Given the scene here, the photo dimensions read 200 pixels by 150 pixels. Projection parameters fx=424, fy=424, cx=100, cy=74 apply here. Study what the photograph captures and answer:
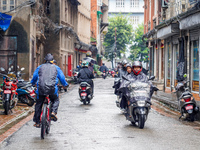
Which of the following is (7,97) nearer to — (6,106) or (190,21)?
(6,106)

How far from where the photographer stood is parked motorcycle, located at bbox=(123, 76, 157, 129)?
996 cm

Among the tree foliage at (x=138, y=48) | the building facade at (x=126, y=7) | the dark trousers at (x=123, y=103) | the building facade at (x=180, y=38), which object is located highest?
the building facade at (x=126, y=7)

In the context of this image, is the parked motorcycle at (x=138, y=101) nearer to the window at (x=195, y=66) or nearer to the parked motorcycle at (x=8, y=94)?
the parked motorcycle at (x=8, y=94)

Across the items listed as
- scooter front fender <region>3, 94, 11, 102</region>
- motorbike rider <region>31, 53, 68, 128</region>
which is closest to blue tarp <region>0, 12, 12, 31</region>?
scooter front fender <region>3, 94, 11, 102</region>

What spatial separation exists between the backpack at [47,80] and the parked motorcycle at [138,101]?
2254mm

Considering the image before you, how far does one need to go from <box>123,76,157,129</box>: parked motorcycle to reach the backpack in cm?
225

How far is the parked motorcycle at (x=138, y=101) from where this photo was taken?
32.7ft

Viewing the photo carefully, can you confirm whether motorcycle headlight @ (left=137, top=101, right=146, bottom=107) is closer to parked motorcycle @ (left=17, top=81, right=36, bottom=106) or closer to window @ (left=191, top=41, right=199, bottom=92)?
parked motorcycle @ (left=17, top=81, right=36, bottom=106)

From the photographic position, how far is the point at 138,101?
396 inches

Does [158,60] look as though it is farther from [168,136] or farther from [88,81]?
[168,136]

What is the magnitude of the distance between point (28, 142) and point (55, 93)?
52.5 inches

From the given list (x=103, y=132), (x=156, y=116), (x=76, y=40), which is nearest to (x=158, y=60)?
(x=76, y=40)

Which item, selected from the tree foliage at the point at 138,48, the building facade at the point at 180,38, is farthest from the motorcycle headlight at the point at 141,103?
the tree foliage at the point at 138,48

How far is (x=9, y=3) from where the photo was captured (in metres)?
20.9
